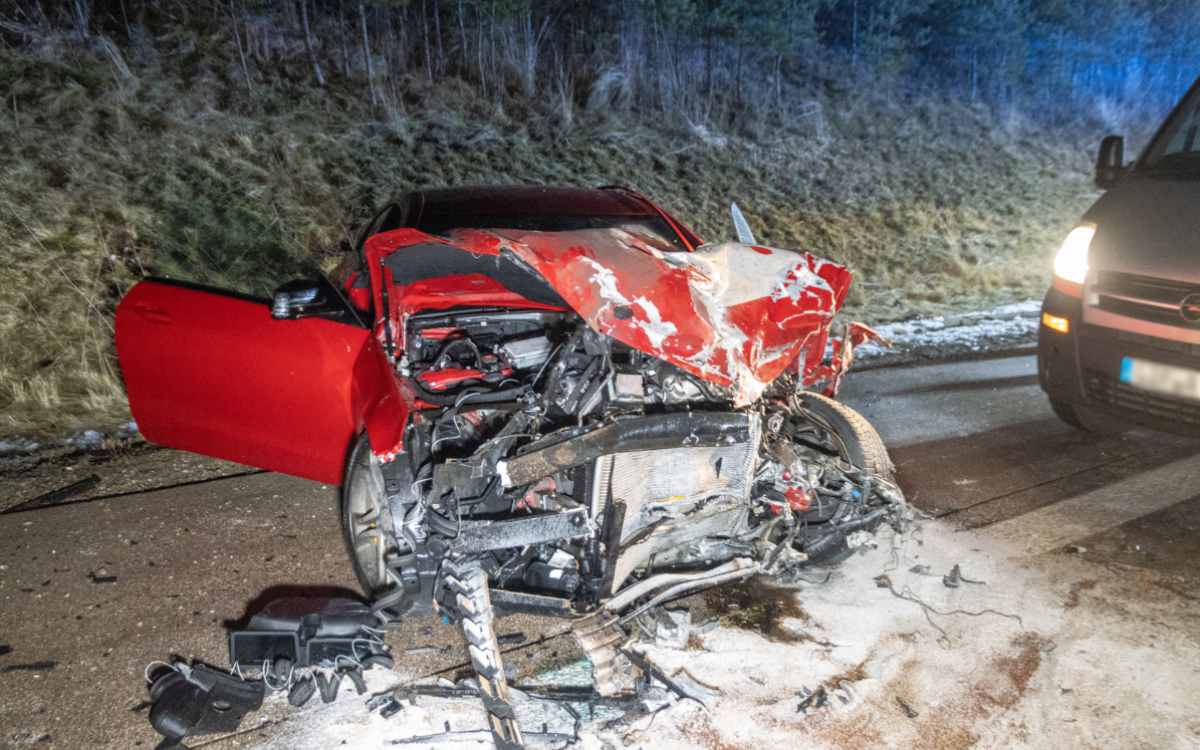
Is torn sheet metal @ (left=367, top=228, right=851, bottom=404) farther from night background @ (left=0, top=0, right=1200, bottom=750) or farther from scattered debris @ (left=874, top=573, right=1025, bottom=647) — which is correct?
scattered debris @ (left=874, top=573, right=1025, bottom=647)

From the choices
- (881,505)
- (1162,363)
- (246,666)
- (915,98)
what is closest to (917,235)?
(915,98)

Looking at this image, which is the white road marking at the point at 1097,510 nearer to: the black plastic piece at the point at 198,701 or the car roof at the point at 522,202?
the car roof at the point at 522,202

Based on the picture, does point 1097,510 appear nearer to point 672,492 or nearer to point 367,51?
point 672,492

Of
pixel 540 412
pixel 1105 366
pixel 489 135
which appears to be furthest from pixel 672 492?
pixel 489 135

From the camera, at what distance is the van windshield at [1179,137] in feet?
15.5

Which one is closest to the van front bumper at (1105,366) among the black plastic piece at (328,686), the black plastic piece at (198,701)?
the black plastic piece at (328,686)

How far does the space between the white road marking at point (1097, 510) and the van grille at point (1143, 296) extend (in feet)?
3.12

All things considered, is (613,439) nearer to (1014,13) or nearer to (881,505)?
(881,505)

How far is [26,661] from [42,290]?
5103 mm

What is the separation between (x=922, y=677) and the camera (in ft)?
9.57

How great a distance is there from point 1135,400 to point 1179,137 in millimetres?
1802

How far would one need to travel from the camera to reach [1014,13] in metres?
19.4

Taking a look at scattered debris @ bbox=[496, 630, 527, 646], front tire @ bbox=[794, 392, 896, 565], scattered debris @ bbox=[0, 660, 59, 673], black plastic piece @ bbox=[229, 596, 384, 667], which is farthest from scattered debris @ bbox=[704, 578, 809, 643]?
scattered debris @ bbox=[0, 660, 59, 673]

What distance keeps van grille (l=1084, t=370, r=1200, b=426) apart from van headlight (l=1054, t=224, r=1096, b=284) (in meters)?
0.54
